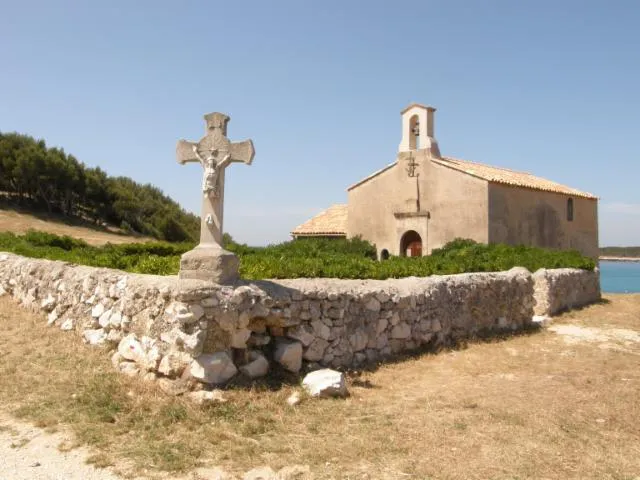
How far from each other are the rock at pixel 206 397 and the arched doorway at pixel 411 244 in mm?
17430

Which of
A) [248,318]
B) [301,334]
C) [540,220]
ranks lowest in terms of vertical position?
[301,334]

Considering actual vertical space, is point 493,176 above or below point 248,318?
above

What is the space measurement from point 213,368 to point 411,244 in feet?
57.9

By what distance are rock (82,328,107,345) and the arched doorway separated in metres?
16.3

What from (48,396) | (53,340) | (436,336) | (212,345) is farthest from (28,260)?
(436,336)

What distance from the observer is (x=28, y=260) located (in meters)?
11.2

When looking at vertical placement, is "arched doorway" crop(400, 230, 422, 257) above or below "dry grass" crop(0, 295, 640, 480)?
above

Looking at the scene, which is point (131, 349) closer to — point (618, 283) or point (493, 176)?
point (493, 176)

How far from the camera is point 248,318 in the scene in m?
6.44

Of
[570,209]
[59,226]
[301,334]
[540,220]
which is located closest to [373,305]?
[301,334]

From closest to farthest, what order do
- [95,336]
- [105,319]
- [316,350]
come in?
[316,350], [105,319], [95,336]

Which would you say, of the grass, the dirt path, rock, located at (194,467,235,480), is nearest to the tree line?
the grass

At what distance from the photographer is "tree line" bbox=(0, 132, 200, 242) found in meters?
33.8

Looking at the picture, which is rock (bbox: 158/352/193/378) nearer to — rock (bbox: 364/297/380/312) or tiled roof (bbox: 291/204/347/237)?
rock (bbox: 364/297/380/312)
